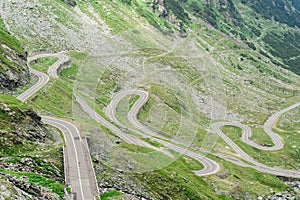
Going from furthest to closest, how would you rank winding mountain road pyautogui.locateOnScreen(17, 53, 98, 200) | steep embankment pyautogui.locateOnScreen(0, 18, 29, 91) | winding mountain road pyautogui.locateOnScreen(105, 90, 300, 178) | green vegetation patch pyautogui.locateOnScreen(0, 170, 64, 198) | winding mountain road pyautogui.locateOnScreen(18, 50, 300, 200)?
winding mountain road pyautogui.locateOnScreen(105, 90, 300, 178), steep embankment pyautogui.locateOnScreen(0, 18, 29, 91), winding mountain road pyautogui.locateOnScreen(18, 50, 300, 200), winding mountain road pyautogui.locateOnScreen(17, 53, 98, 200), green vegetation patch pyautogui.locateOnScreen(0, 170, 64, 198)

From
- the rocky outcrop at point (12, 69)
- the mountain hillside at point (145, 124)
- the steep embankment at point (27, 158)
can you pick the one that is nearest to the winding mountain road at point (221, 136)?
the mountain hillside at point (145, 124)

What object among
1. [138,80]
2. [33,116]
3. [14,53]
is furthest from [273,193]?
[14,53]

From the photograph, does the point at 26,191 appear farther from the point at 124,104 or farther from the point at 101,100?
the point at 124,104

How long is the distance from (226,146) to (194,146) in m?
35.3

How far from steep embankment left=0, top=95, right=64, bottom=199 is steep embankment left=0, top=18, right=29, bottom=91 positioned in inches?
1257

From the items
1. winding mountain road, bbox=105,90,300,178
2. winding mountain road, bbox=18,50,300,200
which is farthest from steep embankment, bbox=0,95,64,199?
winding mountain road, bbox=105,90,300,178

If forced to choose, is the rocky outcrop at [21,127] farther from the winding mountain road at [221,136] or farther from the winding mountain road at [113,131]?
the winding mountain road at [221,136]

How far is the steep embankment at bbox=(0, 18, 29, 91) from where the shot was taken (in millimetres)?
97137

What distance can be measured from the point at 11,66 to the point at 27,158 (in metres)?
60.5

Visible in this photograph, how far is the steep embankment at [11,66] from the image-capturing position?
97.1 metres

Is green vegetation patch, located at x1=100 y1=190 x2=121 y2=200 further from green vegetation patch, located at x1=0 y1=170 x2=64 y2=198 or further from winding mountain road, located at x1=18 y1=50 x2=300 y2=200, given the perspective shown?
green vegetation patch, located at x1=0 y1=170 x2=64 y2=198

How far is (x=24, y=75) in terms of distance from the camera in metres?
114

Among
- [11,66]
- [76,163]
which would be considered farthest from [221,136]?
[76,163]

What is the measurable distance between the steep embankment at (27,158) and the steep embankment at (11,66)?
105 feet
